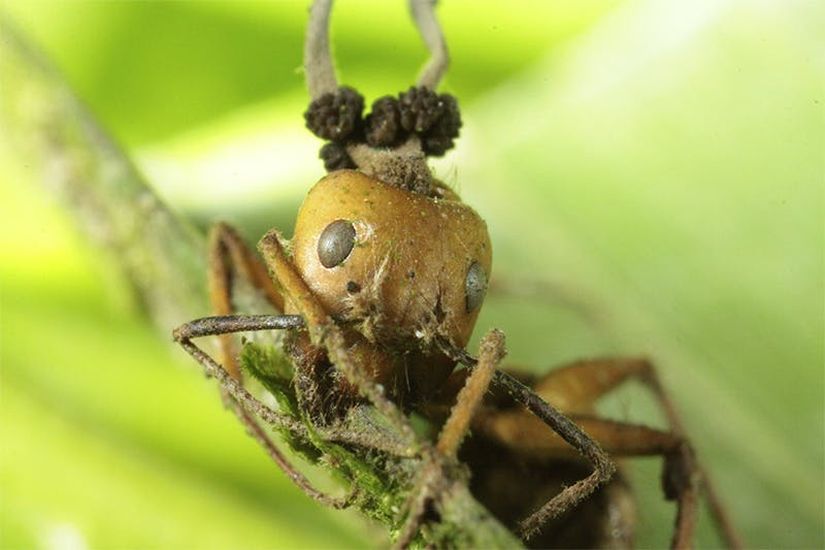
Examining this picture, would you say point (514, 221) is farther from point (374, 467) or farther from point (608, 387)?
point (374, 467)

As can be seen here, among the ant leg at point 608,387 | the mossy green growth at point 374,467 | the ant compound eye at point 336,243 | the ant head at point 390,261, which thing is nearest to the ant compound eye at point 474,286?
the ant head at point 390,261

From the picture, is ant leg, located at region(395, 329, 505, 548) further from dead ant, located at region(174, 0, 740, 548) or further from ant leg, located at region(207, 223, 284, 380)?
ant leg, located at region(207, 223, 284, 380)

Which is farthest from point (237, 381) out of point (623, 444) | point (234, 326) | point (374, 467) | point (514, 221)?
point (514, 221)

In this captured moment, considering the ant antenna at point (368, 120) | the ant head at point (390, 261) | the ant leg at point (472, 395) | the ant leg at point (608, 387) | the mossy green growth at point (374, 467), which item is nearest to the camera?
the mossy green growth at point (374, 467)

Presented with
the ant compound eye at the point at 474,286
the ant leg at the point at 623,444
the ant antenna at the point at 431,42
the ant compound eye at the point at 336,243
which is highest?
the ant antenna at the point at 431,42

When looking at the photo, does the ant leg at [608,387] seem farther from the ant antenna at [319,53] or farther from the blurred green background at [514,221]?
the ant antenna at [319,53]

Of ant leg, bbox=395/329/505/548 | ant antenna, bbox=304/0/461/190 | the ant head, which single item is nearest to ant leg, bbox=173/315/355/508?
the ant head
